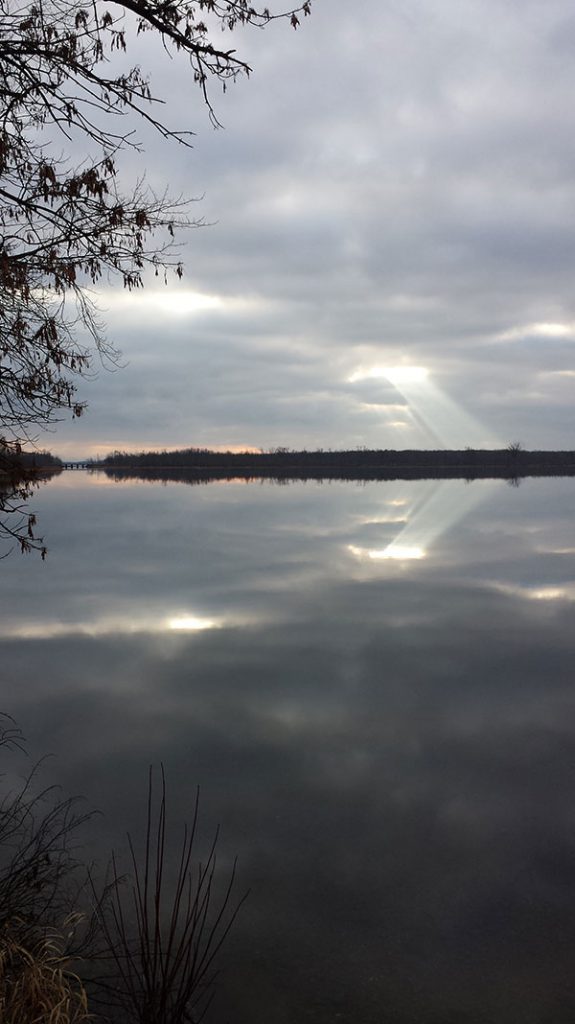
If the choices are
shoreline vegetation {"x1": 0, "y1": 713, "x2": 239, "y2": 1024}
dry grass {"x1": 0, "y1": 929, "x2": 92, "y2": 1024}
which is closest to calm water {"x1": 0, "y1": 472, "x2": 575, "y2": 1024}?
shoreline vegetation {"x1": 0, "y1": 713, "x2": 239, "y2": 1024}

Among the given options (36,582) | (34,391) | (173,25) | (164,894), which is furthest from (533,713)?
(36,582)

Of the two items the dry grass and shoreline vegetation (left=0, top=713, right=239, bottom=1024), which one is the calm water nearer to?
shoreline vegetation (left=0, top=713, right=239, bottom=1024)

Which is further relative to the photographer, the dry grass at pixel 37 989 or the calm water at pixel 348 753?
the calm water at pixel 348 753

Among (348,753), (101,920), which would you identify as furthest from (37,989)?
(348,753)

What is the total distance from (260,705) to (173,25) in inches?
310

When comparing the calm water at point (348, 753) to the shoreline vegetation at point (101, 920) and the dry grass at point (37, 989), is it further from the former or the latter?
the dry grass at point (37, 989)

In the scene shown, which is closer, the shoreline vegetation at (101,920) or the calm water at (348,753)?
the shoreline vegetation at (101,920)

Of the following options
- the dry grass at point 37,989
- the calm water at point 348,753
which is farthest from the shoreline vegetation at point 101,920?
the calm water at point 348,753

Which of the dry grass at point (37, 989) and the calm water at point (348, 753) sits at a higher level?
the dry grass at point (37, 989)

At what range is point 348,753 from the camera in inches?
336

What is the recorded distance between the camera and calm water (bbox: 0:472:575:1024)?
5.00 metres

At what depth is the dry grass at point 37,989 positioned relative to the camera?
409 cm

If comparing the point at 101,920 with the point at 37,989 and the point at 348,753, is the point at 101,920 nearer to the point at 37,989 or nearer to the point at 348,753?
the point at 37,989

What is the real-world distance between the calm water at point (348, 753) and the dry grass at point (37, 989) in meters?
0.94
